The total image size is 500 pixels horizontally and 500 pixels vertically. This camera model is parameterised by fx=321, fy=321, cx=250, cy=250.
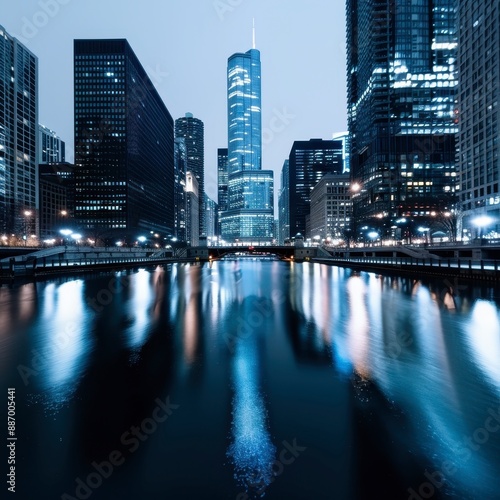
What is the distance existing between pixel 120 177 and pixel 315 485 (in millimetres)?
184926

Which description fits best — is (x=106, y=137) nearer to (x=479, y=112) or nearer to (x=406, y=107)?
(x=406, y=107)

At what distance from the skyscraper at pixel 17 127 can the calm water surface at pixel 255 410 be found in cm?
18991

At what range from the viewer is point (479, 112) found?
92875 mm

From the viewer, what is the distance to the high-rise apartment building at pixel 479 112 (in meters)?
84.2

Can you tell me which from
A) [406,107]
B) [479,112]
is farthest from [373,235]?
[406,107]

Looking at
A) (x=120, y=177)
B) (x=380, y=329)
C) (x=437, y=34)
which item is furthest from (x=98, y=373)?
(x=437, y=34)

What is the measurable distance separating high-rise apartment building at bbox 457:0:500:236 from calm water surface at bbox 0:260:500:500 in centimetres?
8742

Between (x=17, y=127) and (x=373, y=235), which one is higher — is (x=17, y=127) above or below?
above

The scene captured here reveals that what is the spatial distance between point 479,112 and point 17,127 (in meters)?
220

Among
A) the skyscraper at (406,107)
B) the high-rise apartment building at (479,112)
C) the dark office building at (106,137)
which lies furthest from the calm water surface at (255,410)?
the dark office building at (106,137)

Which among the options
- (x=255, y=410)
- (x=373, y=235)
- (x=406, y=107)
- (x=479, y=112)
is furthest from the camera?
(x=406, y=107)

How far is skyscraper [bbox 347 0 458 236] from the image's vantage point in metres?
144

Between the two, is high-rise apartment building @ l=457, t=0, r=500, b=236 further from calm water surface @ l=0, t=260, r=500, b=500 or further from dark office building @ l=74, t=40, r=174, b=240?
dark office building @ l=74, t=40, r=174, b=240

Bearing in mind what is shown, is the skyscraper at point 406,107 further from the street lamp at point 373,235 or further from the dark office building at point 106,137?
the dark office building at point 106,137
